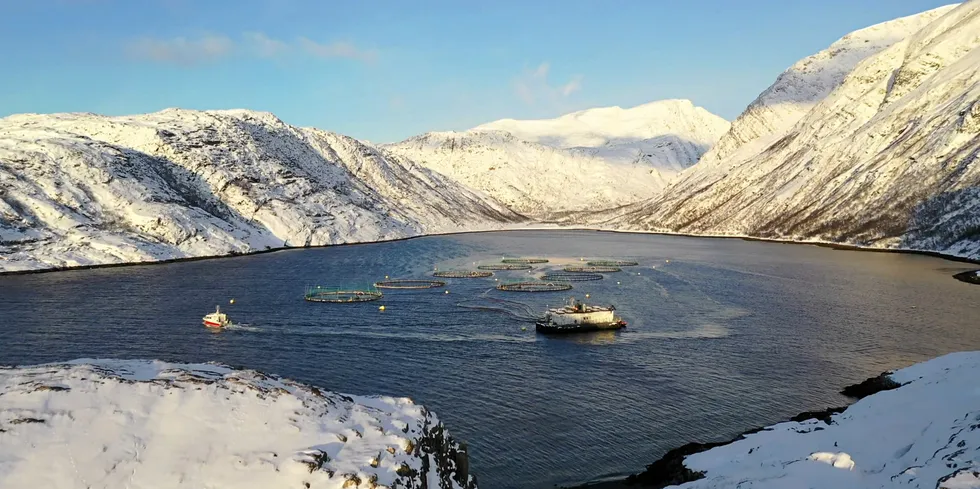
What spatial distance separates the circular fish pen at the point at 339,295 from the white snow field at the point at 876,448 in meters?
77.7

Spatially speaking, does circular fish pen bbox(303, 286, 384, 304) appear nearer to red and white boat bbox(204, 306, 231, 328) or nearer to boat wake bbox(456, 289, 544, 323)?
boat wake bbox(456, 289, 544, 323)

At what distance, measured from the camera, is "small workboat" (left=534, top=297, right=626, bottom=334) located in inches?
3429

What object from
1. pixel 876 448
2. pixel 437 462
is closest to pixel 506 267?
pixel 876 448

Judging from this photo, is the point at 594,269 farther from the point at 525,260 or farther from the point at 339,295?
the point at 339,295

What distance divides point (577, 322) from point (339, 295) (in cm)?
4463

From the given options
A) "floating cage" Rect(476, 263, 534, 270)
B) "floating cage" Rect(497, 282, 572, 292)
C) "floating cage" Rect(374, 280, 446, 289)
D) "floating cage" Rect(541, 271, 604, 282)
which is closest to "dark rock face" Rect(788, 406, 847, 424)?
"floating cage" Rect(497, 282, 572, 292)

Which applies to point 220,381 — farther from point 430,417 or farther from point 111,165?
point 111,165

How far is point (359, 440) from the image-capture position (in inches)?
1123

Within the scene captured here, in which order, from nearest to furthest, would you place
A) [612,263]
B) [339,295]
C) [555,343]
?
[555,343] → [339,295] → [612,263]

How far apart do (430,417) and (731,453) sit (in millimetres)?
17485

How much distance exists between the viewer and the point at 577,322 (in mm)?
88062

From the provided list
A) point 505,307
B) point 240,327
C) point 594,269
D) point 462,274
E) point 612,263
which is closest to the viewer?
point 240,327

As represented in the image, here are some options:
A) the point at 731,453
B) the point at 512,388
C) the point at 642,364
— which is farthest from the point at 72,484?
the point at 642,364

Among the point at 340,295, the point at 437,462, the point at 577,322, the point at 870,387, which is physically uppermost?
the point at 437,462
